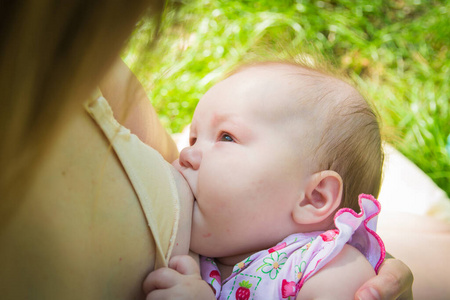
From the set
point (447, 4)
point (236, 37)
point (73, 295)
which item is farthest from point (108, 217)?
point (447, 4)

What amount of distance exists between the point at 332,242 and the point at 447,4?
9.50 feet

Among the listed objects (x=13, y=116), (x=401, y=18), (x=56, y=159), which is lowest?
(x=401, y=18)

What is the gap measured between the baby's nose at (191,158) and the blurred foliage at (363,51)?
140cm

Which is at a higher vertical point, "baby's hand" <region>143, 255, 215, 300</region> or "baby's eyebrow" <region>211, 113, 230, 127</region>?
"baby's eyebrow" <region>211, 113, 230, 127</region>

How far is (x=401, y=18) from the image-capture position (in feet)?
11.6

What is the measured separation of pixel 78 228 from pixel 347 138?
74 cm

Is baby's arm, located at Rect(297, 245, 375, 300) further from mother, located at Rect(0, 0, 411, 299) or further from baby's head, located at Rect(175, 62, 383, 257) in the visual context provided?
mother, located at Rect(0, 0, 411, 299)

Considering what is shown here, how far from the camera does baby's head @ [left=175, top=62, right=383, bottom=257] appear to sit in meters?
1.11

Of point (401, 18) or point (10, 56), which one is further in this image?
point (401, 18)

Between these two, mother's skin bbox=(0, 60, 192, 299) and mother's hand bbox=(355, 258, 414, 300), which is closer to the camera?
mother's skin bbox=(0, 60, 192, 299)

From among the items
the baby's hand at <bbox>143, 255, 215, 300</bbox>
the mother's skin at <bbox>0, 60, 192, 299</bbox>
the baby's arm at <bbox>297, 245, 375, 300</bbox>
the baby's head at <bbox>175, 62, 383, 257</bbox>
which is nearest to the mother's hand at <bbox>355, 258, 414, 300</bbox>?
the baby's arm at <bbox>297, 245, 375, 300</bbox>

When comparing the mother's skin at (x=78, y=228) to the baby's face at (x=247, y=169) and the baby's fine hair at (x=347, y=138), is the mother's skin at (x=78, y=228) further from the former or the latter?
the baby's fine hair at (x=347, y=138)

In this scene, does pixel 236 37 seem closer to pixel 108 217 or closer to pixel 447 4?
pixel 447 4

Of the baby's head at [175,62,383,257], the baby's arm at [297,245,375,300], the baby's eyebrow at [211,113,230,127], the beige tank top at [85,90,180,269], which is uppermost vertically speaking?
the beige tank top at [85,90,180,269]
